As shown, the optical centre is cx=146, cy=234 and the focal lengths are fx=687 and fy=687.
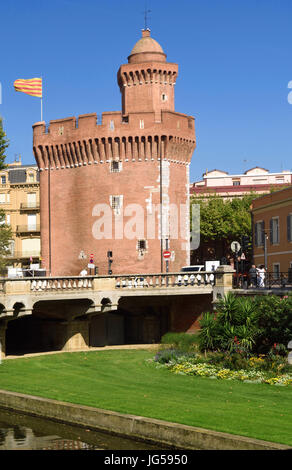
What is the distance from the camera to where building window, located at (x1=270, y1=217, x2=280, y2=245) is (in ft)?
182

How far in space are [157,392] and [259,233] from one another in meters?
37.0

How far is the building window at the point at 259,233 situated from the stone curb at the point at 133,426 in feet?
122

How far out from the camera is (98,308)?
128 feet

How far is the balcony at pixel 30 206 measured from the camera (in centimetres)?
8000

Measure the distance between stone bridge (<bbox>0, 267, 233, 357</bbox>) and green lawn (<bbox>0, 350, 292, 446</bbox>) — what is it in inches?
154

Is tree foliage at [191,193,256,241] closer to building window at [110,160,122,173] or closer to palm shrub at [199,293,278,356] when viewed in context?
building window at [110,160,122,173]

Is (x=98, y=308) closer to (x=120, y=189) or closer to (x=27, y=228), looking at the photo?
(x=120, y=189)

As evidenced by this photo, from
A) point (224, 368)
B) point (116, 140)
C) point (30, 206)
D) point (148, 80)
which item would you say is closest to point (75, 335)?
point (224, 368)

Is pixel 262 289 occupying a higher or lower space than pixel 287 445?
higher

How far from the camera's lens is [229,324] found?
31781mm

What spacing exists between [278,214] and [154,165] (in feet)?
37.4

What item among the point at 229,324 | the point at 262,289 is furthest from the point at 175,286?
the point at 229,324


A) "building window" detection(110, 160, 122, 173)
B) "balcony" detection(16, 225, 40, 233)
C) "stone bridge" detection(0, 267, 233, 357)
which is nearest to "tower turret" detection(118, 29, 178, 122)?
"building window" detection(110, 160, 122, 173)

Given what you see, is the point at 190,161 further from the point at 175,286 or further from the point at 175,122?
the point at 175,286
